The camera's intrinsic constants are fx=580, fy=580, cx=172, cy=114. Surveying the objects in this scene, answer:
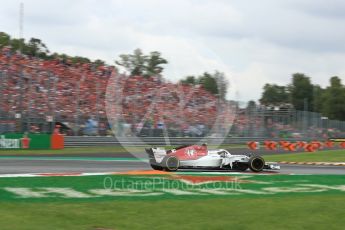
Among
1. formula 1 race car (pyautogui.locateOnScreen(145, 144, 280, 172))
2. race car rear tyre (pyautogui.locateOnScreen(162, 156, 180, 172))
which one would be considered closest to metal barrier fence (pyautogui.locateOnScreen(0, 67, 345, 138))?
formula 1 race car (pyautogui.locateOnScreen(145, 144, 280, 172))

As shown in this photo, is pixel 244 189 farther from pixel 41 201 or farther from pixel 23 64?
pixel 23 64

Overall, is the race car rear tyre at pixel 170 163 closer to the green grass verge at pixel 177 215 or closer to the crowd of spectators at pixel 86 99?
the green grass verge at pixel 177 215

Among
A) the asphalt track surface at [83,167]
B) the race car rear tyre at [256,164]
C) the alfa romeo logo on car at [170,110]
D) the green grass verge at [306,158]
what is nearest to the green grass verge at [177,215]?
→ the race car rear tyre at [256,164]

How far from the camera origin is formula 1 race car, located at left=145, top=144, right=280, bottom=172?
15.7 meters

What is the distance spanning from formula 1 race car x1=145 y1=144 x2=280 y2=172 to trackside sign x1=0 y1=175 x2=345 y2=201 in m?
1.51

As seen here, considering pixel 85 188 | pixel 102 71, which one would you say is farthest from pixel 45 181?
pixel 102 71

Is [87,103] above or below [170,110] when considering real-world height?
above

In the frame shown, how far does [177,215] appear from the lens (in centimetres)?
812

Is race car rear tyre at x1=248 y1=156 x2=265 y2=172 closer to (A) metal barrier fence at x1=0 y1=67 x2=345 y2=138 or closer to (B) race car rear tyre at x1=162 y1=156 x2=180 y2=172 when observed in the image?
(B) race car rear tyre at x1=162 y1=156 x2=180 y2=172

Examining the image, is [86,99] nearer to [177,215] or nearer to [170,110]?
[170,110]

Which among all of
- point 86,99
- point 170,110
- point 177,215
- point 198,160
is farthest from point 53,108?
point 177,215

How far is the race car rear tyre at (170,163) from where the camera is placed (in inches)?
616

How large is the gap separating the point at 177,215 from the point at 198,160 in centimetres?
798

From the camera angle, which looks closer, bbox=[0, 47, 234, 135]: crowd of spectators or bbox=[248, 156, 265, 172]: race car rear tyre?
bbox=[248, 156, 265, 172]: race car rear tyre
